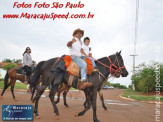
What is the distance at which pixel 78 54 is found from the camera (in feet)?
24.7

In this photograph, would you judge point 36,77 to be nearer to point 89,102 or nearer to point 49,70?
point 49,70

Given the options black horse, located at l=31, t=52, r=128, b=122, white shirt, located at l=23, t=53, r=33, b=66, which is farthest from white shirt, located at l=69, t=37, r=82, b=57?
white shirt, located at l=23, t=53, r=33, b=66

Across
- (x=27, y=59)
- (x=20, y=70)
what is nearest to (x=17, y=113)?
(x=27, y=59)

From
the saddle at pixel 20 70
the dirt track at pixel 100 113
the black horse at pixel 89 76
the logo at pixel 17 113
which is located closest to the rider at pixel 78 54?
the black horse at pixel 89 76

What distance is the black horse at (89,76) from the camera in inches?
283

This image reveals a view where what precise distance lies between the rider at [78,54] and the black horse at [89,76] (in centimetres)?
26

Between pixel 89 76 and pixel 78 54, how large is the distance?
94cm

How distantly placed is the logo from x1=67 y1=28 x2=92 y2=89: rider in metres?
1.98

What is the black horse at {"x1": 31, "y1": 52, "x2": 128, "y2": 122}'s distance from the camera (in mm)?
7195

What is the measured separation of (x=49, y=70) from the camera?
7.66m

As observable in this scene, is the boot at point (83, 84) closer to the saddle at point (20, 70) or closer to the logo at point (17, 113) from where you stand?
the logo at point (17, 113)

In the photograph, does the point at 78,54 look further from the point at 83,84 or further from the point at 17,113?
the point at 17,113

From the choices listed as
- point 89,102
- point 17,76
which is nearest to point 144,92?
point 17,76

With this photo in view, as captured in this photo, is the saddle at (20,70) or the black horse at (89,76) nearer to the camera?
the black horse at (89,76)
